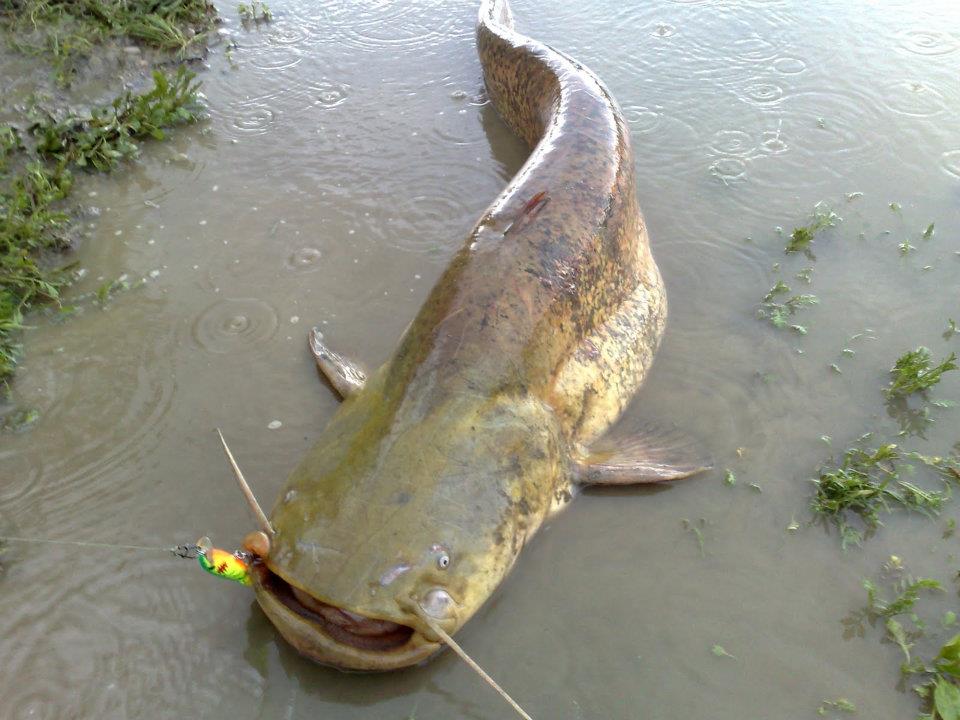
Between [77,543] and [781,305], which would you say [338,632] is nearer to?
[77,543]

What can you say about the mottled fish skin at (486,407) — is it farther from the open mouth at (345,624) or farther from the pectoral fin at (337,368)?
the pectoral fin at (337,368)

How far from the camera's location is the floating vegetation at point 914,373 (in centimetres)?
328

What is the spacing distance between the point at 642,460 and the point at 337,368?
1512 mm

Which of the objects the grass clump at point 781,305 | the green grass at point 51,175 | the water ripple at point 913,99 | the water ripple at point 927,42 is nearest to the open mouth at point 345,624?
the green grass at point 51,175

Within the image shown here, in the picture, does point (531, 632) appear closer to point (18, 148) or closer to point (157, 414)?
point (157, 414)

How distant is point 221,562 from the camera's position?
7.22 feet

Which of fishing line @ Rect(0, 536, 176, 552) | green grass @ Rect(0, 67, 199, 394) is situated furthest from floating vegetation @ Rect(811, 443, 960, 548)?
green grass @ Rect(0, 67, 199, 394)

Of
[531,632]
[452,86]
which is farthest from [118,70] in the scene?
[531,632]

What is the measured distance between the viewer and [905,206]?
447 centimetres

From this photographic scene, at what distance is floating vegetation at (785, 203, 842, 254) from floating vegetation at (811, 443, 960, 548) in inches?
61.6

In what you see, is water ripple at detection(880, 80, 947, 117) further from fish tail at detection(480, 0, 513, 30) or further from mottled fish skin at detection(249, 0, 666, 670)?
fish tail at detection(480, 0, 513, 30)

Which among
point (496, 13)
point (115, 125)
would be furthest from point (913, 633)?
point (496, 13)

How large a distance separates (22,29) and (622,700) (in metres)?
6.44

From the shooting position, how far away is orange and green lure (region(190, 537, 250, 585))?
2.19 metres
